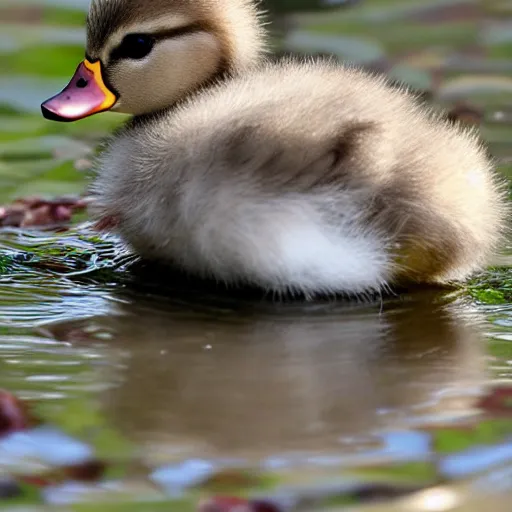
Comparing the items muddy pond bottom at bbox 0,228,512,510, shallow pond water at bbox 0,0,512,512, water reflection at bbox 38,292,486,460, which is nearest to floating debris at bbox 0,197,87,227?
shallow pond water at bbox 0,0,512,512

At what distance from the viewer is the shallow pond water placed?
61.3 inches

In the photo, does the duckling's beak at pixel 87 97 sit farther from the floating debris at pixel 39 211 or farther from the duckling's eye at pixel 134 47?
the floating debris at pixel 39 211

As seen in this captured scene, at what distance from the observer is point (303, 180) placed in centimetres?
204

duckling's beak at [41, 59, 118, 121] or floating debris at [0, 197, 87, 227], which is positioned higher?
duckling's beak at [41, 59, 118, 121]

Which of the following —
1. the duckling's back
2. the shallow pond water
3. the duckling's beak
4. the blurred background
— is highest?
the blurred background

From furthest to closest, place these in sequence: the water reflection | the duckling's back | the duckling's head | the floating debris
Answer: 1. the floating debris
2. the duckling's head
3. the duckling's back
4. the water reflection

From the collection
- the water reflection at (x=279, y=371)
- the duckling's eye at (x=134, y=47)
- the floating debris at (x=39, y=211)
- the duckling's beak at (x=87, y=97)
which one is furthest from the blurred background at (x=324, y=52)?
the water reflection at (x=279, y=371)

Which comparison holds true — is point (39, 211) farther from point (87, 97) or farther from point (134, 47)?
point (134, 47)

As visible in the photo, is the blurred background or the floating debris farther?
the blurred background

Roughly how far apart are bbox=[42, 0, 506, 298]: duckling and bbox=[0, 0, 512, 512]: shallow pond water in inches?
3.4

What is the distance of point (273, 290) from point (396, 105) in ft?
1.22

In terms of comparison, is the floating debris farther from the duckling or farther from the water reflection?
the water reflection

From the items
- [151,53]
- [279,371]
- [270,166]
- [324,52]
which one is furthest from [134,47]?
[324,52]

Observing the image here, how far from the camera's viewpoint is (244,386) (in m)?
1.85
